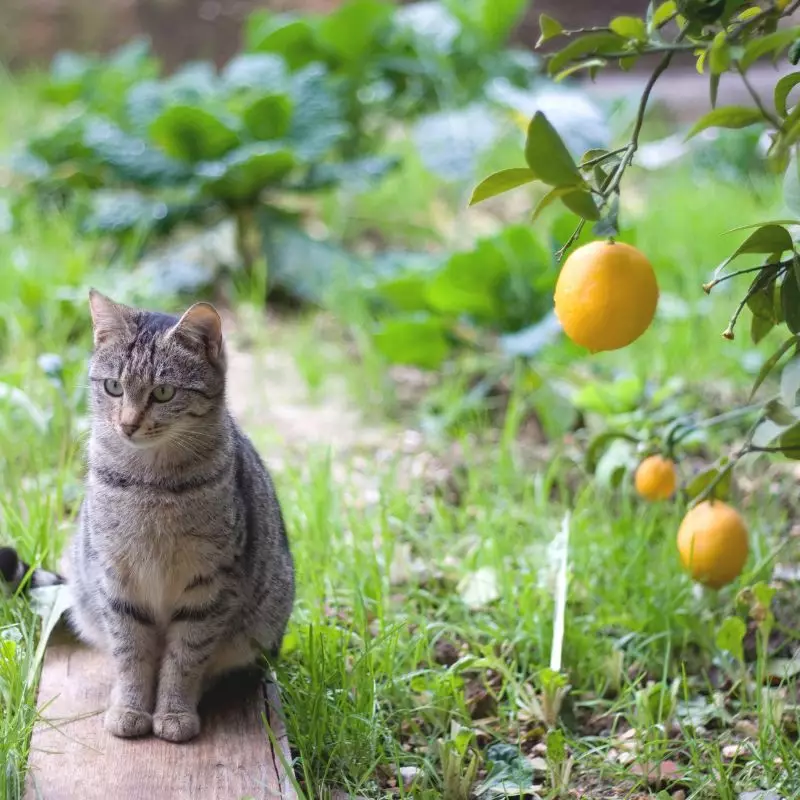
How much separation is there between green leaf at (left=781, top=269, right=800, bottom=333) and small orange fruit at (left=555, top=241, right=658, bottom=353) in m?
0.23

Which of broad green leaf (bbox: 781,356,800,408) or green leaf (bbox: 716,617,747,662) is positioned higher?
broad green leaf (bbox: 781,356,800,408)

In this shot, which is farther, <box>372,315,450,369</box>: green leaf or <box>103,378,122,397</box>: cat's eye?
<box>372,315,450,369</box>: green leaf

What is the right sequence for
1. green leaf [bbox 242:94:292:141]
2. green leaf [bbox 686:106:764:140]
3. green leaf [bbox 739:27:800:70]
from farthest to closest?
green leaf [bbox 242:94:292:141] < green leaf [bbox 686:106:764:140] < green leaf [bbox 739:27:800:70]

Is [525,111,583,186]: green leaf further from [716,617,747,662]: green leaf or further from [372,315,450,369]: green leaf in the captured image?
[372,315,450,369]: green leaf

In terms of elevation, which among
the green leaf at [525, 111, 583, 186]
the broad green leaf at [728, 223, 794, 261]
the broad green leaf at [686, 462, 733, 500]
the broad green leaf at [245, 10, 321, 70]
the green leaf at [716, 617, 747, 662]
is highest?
the broad green leaf at [245, 10, 321, 70]

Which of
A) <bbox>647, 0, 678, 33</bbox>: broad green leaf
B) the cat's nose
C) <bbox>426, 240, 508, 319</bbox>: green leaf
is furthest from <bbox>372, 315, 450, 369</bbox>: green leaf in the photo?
<bbox>647, 0, 678, 33</bbox>: broad green leaf

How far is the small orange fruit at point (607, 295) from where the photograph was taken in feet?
4.58

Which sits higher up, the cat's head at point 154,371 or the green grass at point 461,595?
the cat's head at point 154,371

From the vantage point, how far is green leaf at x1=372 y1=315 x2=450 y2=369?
10.5ft

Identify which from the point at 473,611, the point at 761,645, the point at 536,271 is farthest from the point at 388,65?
the point at 761,645

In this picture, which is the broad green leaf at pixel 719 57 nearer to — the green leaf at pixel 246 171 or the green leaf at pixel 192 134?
the green leaf at pixel 246 171

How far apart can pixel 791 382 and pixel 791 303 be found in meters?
0.11

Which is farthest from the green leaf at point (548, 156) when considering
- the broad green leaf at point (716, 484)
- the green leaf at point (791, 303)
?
the broad green leaf at point (716, 484)

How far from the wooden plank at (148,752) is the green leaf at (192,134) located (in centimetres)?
236
